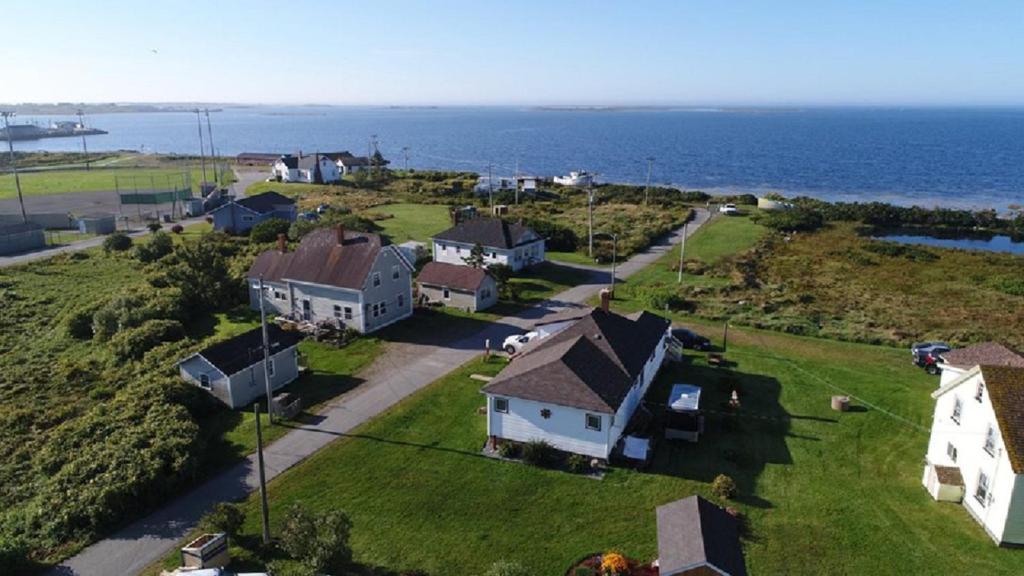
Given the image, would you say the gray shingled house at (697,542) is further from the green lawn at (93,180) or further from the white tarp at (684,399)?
the green lawn at (93,180)

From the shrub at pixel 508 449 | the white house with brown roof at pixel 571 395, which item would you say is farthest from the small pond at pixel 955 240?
the shrub at pixel 508 449

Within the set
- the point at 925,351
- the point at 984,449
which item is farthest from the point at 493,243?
the point at 984,449

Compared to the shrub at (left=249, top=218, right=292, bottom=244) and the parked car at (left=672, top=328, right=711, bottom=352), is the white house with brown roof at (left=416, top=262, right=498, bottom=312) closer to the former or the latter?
the parked car at (left=672, top=328, right=711, bottom=352)

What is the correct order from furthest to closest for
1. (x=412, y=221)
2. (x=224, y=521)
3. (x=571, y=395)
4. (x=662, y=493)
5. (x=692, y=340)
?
(x=412, y=221) < (x=692, y=340) < (x=571, y=395) < (x=662, y=493) < (x=224, y=521)

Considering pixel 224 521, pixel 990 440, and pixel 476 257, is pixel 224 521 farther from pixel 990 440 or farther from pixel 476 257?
pixel 476 257

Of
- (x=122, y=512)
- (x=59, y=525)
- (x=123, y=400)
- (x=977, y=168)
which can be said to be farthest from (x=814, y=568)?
(x=977, y=168)

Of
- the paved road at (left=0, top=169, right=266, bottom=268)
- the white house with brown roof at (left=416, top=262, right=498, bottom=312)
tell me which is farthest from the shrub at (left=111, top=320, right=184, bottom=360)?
the paved road at (left=0, top=169, right=266, bottom=268)
